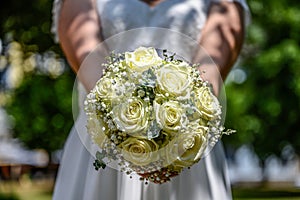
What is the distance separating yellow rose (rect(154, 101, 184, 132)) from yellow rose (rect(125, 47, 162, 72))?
0.50ft

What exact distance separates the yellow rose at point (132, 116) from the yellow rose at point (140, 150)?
0.03m

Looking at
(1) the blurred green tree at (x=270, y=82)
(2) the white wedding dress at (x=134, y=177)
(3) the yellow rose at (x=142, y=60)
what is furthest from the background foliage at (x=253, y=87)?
(3) the yellow rose at (x=142, y=60)

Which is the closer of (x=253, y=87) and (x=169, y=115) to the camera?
(x=169, y=115)

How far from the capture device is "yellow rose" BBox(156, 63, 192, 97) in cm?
255

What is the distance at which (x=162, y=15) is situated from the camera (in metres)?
3.12

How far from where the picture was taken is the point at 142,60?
2623 millimetres

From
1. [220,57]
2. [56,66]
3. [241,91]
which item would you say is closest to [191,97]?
[220,57]

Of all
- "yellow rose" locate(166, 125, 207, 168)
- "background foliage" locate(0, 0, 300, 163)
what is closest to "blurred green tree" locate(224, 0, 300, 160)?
"background foliage" locate(0, 0, 300, 163)

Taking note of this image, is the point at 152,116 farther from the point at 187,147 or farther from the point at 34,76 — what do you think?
the point at 34,76

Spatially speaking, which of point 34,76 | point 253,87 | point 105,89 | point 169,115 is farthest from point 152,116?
point 253,87

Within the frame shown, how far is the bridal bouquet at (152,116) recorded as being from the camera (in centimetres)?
250

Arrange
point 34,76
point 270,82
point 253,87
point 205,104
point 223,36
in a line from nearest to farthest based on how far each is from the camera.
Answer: point 205,104 < point 223,36 < point 34,76 < point 270,82 < point 253,87

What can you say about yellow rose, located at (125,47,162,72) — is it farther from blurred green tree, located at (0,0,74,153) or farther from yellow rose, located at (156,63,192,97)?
blurred green tree, located at (0,0,74,153)

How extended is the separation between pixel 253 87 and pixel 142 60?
18.2 metres
